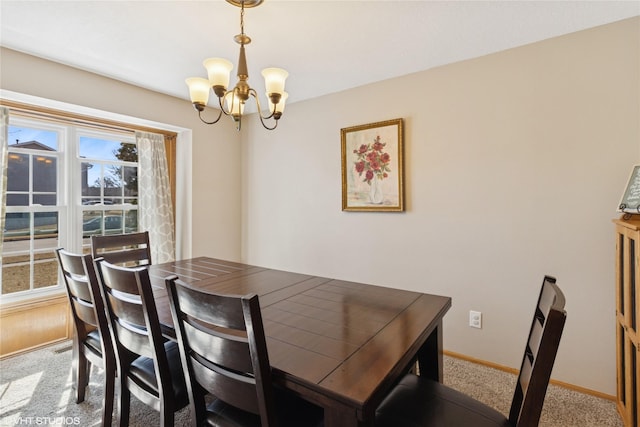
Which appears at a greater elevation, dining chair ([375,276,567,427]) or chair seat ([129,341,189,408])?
dining chair ([375,276,567,427])

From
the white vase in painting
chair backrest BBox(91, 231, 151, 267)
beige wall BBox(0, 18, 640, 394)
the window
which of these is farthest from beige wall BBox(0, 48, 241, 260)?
the white vase in painting

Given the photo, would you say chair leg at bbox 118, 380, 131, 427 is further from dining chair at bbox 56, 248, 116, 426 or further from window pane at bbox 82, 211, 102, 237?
window pane at bbox 82, 211, 102, 237

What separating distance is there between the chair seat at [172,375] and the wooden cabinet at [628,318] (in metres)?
2.13

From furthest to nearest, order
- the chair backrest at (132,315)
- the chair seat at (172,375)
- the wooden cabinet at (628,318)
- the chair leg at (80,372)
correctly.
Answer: the chair leg at (80,372) < the wooden cabinet at (628,318) < the chair seat at (172,375) < the chair backrest at (132,315)

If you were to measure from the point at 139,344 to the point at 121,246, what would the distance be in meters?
1.35

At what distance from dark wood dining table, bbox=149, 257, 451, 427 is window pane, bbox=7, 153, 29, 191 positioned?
63.6 inches

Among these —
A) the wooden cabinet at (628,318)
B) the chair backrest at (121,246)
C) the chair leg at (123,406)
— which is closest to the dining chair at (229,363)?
the chair leg at (123,406)

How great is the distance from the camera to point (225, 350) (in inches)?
38.6

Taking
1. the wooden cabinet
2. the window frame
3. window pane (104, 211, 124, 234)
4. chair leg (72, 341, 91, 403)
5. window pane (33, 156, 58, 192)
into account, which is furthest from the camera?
window pane (104, 211, 124, 234)

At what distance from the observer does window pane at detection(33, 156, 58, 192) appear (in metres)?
2.68

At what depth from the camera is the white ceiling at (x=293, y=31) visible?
1.81m

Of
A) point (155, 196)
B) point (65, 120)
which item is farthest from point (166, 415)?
point (65, 120)

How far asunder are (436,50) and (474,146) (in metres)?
0.78

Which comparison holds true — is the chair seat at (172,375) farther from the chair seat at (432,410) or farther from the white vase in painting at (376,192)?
the white vase in painting at (376,192)
